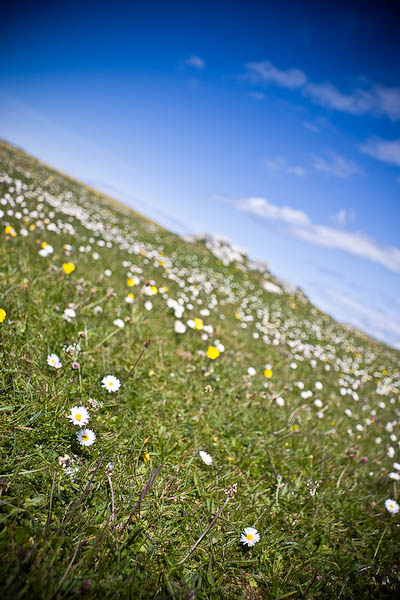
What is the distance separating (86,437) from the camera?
90.2 inches

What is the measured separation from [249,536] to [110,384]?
181cm

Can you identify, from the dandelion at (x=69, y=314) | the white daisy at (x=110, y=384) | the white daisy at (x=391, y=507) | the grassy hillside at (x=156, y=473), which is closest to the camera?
the grassy hillside at (x=156, y=473)

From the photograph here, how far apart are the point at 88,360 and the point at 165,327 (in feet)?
6.95

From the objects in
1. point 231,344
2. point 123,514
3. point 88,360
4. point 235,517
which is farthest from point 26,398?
point 231,344

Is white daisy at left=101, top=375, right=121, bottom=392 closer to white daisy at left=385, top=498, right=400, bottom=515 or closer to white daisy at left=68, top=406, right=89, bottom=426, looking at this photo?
white daisy at left=68, top=406, right=89, bottom=426

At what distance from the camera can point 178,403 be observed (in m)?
3.41

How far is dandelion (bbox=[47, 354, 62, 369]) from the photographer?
2.70 m

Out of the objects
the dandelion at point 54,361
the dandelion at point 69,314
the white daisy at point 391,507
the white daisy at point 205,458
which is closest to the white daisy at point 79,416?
the dandelion at point 54,361

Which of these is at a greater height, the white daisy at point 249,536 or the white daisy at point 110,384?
the white daisy at point 110,384

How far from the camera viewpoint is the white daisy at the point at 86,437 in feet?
7.34

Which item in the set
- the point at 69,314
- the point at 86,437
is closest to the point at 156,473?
the point at 86,437

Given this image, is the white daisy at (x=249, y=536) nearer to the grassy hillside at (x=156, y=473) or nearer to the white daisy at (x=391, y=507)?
the grassy hillside at (x=156, y=473)

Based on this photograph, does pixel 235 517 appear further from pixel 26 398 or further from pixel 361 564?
pixel 26 398

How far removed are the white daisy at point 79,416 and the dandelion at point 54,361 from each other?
19.7 inches
